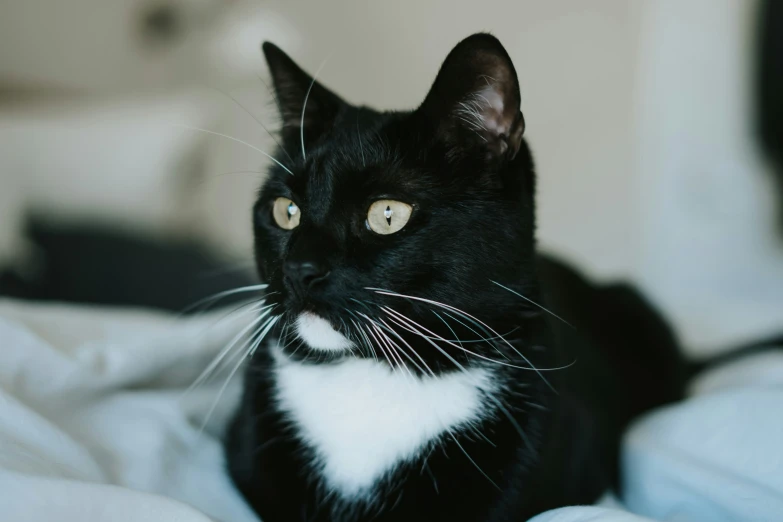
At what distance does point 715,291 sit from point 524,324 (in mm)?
1177

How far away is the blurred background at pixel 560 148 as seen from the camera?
171 cm

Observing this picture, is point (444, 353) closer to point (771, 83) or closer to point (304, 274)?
point (304, 274)

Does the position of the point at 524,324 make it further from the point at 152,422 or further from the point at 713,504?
the point at 152,422

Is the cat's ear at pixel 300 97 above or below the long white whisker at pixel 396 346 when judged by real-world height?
above

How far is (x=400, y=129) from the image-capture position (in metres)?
0.76

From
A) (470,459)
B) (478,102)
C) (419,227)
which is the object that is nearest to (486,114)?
(478,102)

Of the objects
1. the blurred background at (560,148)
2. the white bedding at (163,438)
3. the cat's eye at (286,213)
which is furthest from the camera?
the blurred background at (560,148)

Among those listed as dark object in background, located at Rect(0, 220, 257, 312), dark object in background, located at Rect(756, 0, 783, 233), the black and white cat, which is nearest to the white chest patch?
the black and white cat

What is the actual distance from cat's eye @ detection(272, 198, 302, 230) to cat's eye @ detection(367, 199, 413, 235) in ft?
0.35

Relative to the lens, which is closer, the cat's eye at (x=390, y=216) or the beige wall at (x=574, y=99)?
the cat's eye at (x=390, y=216)

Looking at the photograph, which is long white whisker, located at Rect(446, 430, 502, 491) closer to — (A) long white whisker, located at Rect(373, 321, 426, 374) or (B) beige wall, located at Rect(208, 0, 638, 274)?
(A) long white whisker, located at Rect(373, 321, 426, 374)

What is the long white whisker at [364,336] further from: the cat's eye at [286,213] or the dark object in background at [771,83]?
the dark object in background at [771,83]

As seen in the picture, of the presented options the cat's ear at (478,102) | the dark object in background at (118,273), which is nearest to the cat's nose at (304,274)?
the cat's ear at (478,102)

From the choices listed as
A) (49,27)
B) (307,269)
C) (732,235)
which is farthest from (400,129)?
(49,27)
